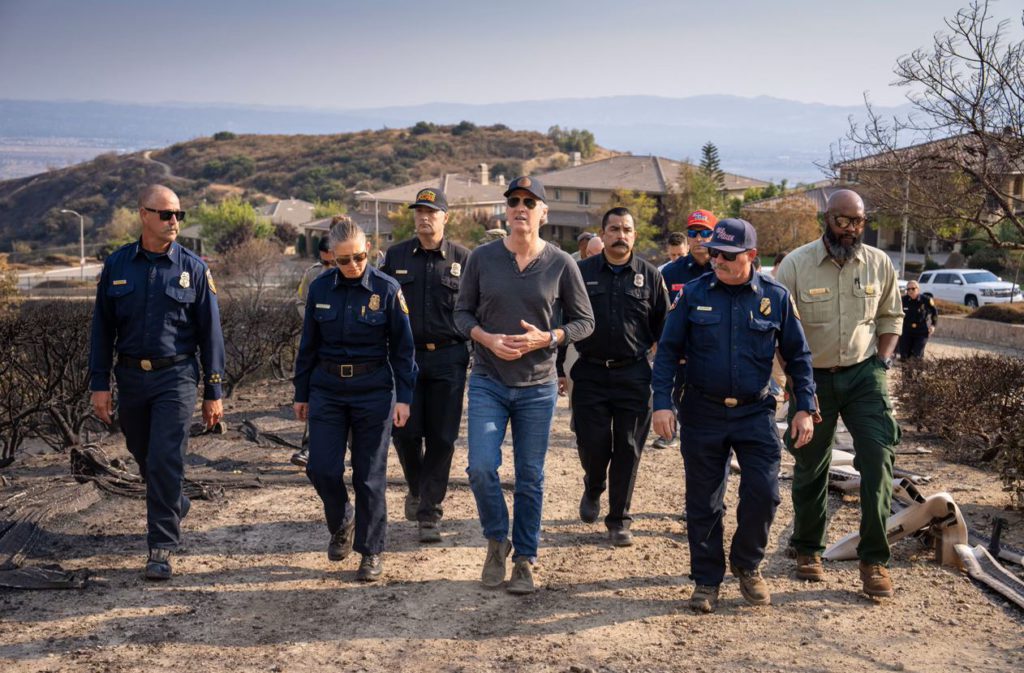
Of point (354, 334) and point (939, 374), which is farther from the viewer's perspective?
point (939, 374)

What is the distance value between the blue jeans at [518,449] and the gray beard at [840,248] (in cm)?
180

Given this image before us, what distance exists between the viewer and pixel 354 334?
5.93m

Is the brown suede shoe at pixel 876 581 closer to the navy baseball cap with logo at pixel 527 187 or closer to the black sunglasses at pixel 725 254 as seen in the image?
the black sunglasses at pixel 725 254

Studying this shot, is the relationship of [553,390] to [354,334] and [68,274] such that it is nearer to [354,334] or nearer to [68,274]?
[354,334]

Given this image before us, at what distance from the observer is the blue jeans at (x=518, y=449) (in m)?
5.81

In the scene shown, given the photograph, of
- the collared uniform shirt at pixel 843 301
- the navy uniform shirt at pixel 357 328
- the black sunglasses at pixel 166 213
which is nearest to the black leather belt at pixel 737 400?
the collared uniform shirt at pixel 843 301

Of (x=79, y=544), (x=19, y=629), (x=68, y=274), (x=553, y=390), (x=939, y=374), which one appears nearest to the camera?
(x=19, y=629)

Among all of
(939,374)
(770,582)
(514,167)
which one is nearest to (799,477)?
(770,582)

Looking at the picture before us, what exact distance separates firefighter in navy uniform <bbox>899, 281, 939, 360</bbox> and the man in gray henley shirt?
13381mm

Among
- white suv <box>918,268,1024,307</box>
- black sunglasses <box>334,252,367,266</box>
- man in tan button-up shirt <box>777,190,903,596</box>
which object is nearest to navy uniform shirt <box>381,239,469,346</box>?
black sunglasses <box>334,252,367,266</box>

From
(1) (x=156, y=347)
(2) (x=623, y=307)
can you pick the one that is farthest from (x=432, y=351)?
(1) (x=156, y=347)

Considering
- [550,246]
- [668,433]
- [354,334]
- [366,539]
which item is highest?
[550,246]

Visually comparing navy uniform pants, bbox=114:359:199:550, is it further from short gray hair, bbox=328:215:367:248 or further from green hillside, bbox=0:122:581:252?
green hillside, bbox=0:122:581:252

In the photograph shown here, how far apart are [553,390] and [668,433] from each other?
30.4 inches
